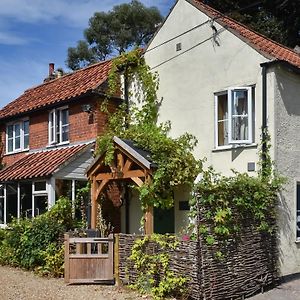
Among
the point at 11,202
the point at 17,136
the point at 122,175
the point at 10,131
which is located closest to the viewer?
the point at 122,175

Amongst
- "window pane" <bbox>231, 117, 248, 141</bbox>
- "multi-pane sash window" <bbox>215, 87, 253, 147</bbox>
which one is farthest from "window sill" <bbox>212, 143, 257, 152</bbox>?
"window pane" <bbox>231, 117, 248, 141</bbox>

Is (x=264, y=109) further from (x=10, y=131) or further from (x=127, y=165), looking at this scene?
(x=10, y=131)

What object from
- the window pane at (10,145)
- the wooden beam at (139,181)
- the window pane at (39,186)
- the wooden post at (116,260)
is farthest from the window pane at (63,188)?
the window pane at (10,145)

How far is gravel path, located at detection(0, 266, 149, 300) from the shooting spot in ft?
33.5

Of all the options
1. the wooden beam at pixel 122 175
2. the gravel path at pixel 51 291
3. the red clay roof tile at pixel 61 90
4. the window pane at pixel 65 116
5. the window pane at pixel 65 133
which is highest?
the red clay roof tile at pixel 61 90

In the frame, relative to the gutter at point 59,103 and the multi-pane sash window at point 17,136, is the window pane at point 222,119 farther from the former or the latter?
the multi-pane sash window at point 17,136

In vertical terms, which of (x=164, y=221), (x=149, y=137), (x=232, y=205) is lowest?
(x=164, y=221)

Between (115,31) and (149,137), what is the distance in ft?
112

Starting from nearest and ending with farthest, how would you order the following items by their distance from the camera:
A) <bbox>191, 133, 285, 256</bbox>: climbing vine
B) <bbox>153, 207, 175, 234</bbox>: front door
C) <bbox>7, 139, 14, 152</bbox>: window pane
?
<bbox>191, 133, 285, 256</bbox>: climbing vine
<bbox>153, 207, 175, 234</bbox>: front door
<bbox>7, 139, 14, 152</bbox>: window pane

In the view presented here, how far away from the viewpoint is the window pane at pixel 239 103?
42.7ft

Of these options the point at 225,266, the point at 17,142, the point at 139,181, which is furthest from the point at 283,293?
the point at 17,142

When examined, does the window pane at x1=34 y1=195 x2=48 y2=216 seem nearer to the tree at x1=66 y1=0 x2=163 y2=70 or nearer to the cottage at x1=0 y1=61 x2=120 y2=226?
the cottage at x1=0 y1=61 x2=120 y2=226

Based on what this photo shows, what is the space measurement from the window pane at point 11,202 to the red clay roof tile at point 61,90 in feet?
10.3

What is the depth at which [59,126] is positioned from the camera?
18141 millimetres
